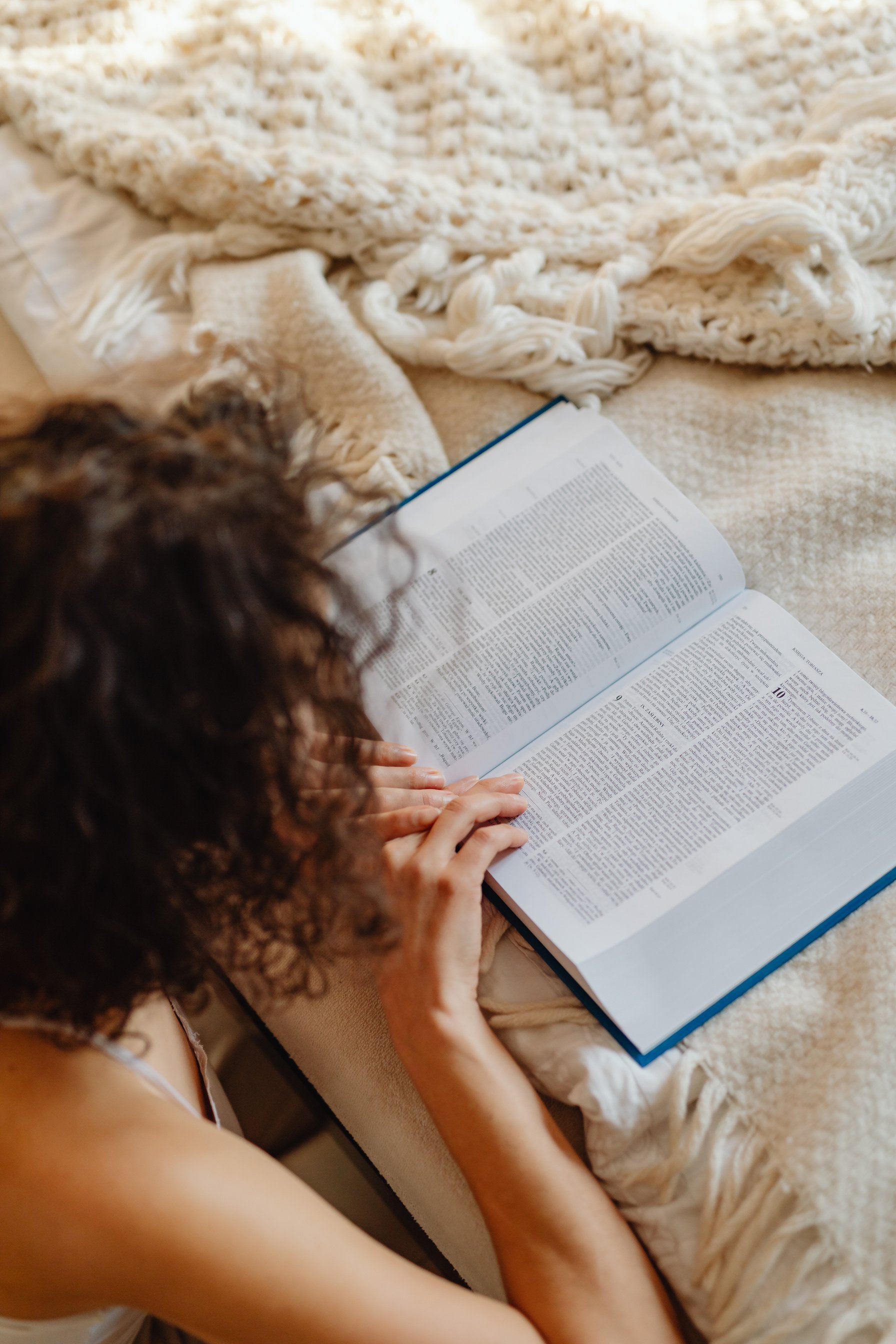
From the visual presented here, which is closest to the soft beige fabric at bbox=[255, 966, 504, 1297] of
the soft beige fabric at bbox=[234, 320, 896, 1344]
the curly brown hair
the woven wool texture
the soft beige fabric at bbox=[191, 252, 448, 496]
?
the soft beige fabric at bbox=[234, 320, 896, 1344]

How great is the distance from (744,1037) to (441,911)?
209 mm

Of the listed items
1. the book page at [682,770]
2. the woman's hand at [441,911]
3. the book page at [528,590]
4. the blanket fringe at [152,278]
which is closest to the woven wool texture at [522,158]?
the blanket fringe at [152,278]

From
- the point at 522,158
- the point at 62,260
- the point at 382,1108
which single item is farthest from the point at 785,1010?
the point at 62,260

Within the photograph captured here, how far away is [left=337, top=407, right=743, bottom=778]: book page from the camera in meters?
0.70

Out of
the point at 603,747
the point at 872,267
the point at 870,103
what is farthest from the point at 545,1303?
the point at 870,103

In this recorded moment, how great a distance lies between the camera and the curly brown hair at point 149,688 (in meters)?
0.36

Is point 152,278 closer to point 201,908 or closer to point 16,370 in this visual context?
point 16,370

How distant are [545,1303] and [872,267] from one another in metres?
0.87

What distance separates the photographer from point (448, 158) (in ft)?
2.98

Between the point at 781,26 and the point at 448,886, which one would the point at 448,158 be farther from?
the point at 448,886

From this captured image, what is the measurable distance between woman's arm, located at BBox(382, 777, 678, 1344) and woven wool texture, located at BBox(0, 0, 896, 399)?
45 cm

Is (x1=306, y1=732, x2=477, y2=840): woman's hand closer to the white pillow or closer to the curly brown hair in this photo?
the curly brown hair

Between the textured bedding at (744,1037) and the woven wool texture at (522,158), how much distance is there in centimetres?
6

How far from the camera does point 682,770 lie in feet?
2.14
